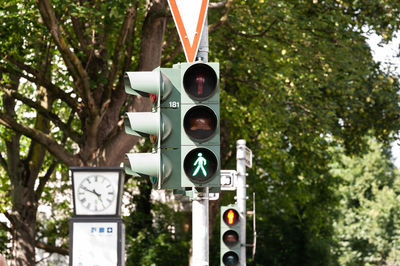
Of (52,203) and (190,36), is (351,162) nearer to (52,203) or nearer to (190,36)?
(52,203)

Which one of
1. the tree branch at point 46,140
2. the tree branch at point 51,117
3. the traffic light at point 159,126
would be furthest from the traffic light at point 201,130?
the tree branch at point 51,117

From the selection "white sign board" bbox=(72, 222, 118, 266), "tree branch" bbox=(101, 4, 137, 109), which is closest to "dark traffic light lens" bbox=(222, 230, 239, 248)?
"tree branch" bbox=(101, 4, 137, 109)

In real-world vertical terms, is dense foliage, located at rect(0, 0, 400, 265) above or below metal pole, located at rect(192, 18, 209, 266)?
above

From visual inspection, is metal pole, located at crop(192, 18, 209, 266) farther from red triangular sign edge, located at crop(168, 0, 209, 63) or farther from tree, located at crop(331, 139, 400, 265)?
tree, located at crop(331, 139, 400, 265)

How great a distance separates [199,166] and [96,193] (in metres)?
1.60

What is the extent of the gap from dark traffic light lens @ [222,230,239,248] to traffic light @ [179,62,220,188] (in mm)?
7527

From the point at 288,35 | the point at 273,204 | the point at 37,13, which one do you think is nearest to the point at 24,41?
the point at 37,13

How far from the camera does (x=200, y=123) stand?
666 cm

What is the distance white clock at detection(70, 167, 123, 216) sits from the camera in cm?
799

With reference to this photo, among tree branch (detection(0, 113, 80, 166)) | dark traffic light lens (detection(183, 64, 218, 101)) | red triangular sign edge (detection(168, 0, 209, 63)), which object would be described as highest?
tree branch (detection(0, 113, 80, 166))

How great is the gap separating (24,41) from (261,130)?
6.37 m

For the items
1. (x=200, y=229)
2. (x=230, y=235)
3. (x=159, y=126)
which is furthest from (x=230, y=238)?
(x=159, y=126)

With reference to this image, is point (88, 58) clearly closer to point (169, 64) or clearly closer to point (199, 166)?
point (169, 64)

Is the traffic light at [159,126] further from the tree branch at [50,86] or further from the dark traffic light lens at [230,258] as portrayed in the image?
the tree branch at [50,86]
